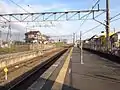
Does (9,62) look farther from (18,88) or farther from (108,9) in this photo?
(18,88)

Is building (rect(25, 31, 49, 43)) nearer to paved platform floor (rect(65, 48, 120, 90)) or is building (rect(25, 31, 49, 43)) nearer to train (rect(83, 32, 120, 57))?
train (rect(83, 32, 120, 57))

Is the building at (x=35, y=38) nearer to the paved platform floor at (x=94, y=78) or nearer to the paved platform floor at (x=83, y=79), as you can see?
the paved platform floor at (x=94, y=78)

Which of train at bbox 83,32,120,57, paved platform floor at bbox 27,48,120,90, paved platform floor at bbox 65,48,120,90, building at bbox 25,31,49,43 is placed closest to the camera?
paved platform floor at bbox 27,48,120,90

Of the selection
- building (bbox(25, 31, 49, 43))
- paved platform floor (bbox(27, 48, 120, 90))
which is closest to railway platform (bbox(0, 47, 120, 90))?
paved platform floor (bbox(27, 48, 120, 90))

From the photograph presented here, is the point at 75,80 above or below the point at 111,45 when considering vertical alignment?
below

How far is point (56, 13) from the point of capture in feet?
154

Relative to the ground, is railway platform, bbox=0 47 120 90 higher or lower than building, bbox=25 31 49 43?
lower

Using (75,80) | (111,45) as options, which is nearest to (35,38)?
(111,45)

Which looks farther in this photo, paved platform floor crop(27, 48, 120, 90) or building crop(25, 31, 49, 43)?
building crop(25, 31, 49, 43)

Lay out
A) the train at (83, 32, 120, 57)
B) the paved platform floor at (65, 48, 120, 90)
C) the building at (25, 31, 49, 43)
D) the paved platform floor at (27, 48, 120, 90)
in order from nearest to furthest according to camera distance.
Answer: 1. the paved platform floor at (27, 48, 120, 90)
2. the paved platform floor at (65, 48, 120, 90)
3. the train at (83, 32, 120, 57)
4. the building at (25, 31, 49, 43)

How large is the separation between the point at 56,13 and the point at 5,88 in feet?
103

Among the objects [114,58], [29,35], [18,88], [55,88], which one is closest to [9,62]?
[114,58]

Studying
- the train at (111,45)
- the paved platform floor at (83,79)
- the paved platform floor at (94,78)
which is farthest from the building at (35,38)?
the paved platform floor at (83,79)

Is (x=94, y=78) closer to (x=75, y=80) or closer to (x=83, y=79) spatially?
(x=83, y=79)
